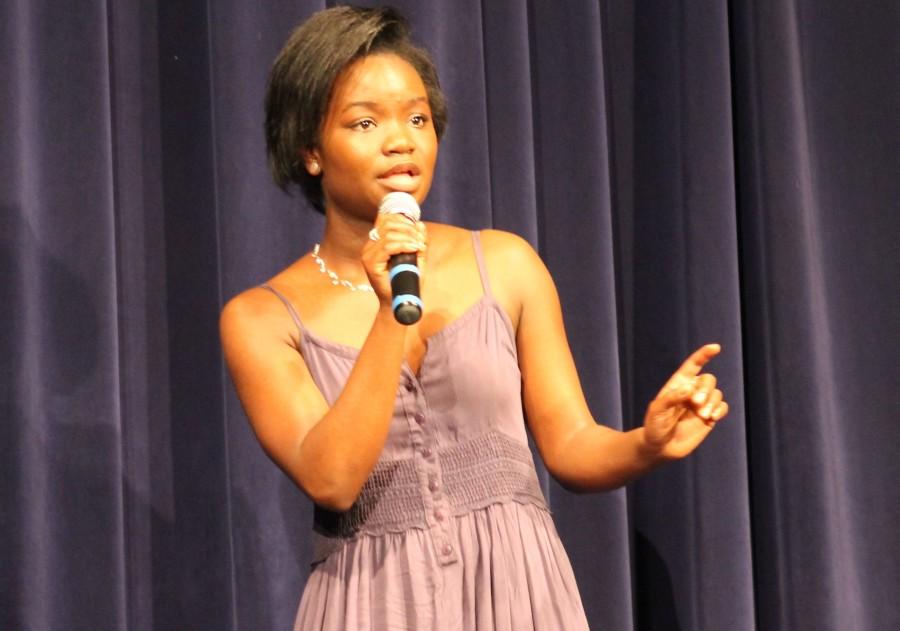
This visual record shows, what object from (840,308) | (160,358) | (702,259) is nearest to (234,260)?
(160,358)

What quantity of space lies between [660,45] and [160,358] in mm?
1033

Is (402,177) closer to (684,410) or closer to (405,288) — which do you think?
(405,288)

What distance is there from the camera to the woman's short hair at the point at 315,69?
172 centimetres

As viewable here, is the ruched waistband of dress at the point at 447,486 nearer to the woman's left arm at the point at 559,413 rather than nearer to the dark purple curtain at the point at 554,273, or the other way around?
the woman's left arm at the point at 559,413

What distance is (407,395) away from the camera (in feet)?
5.49

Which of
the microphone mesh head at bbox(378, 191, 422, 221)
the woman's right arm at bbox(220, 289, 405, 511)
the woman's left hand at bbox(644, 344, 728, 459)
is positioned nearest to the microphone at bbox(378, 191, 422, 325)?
the microphone mesh head at bbox(378, 191, 422, 221)

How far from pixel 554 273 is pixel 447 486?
2.99ft

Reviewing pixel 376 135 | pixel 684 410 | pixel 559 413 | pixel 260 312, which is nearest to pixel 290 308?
pixel 260 312

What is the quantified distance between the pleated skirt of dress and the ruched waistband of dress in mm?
13

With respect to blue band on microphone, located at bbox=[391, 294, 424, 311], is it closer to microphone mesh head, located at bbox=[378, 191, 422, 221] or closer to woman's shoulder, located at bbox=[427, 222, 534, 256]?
microphone mesh head, located at bbox=[378, 191, 422, 221]

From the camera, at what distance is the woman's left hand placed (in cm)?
154

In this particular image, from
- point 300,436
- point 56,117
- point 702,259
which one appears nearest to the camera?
point 300,436

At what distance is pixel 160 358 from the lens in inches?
92.4

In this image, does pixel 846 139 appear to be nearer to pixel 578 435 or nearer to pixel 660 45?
pixel 660 45
